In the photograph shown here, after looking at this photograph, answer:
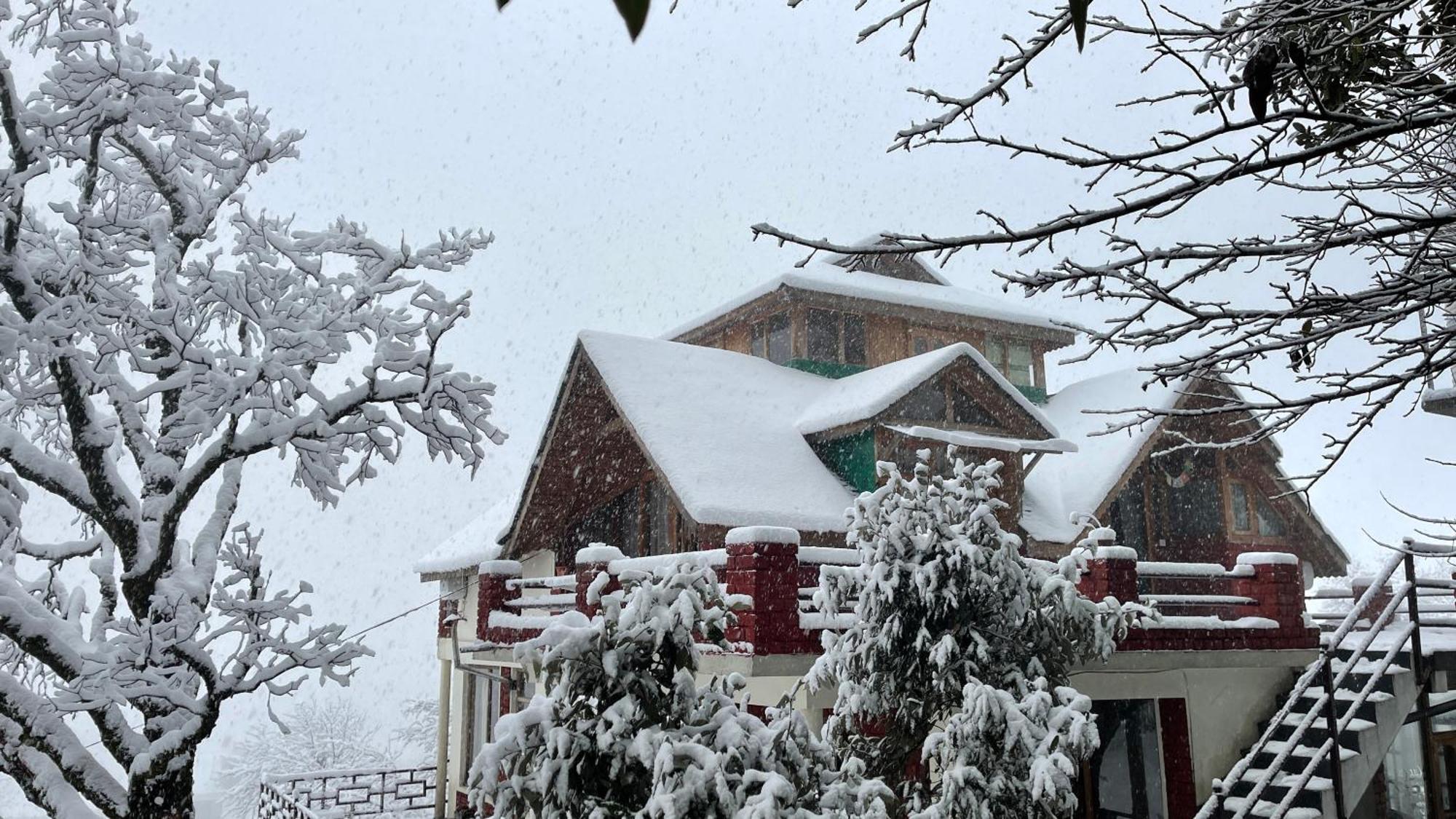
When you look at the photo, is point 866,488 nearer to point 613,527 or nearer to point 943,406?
point 943,406

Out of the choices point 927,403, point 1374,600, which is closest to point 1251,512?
point 1374,600

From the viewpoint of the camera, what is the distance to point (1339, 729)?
10594mm

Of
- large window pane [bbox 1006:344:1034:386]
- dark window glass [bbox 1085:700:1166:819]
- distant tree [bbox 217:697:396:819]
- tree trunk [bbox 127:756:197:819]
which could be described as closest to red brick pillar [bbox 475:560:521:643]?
tree trunk [bbox 127:756:197:819]

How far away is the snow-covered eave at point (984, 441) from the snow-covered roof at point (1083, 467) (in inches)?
33.2

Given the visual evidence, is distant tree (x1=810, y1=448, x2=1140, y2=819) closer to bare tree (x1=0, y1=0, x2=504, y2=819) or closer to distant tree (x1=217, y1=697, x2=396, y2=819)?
bare tree (x1=0, y1=0, x2=504, y2=819)

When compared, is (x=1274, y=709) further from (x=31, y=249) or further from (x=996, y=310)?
(x=31, y=249)

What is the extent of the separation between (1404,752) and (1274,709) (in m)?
4.17

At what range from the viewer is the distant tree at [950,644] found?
7.05 meters

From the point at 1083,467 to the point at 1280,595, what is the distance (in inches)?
258

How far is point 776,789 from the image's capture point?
4.54 metres

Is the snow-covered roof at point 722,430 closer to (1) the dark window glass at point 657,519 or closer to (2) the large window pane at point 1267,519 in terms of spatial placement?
(1) the dark window glass at point 657,519

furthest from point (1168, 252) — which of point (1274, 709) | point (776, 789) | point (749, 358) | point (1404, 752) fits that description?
point (749, 358)

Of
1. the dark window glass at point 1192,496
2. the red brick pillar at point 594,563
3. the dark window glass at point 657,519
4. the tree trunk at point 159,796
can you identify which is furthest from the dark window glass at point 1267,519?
the tree trunk at point 159,796

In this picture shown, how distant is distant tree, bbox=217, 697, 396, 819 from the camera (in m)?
57.4
